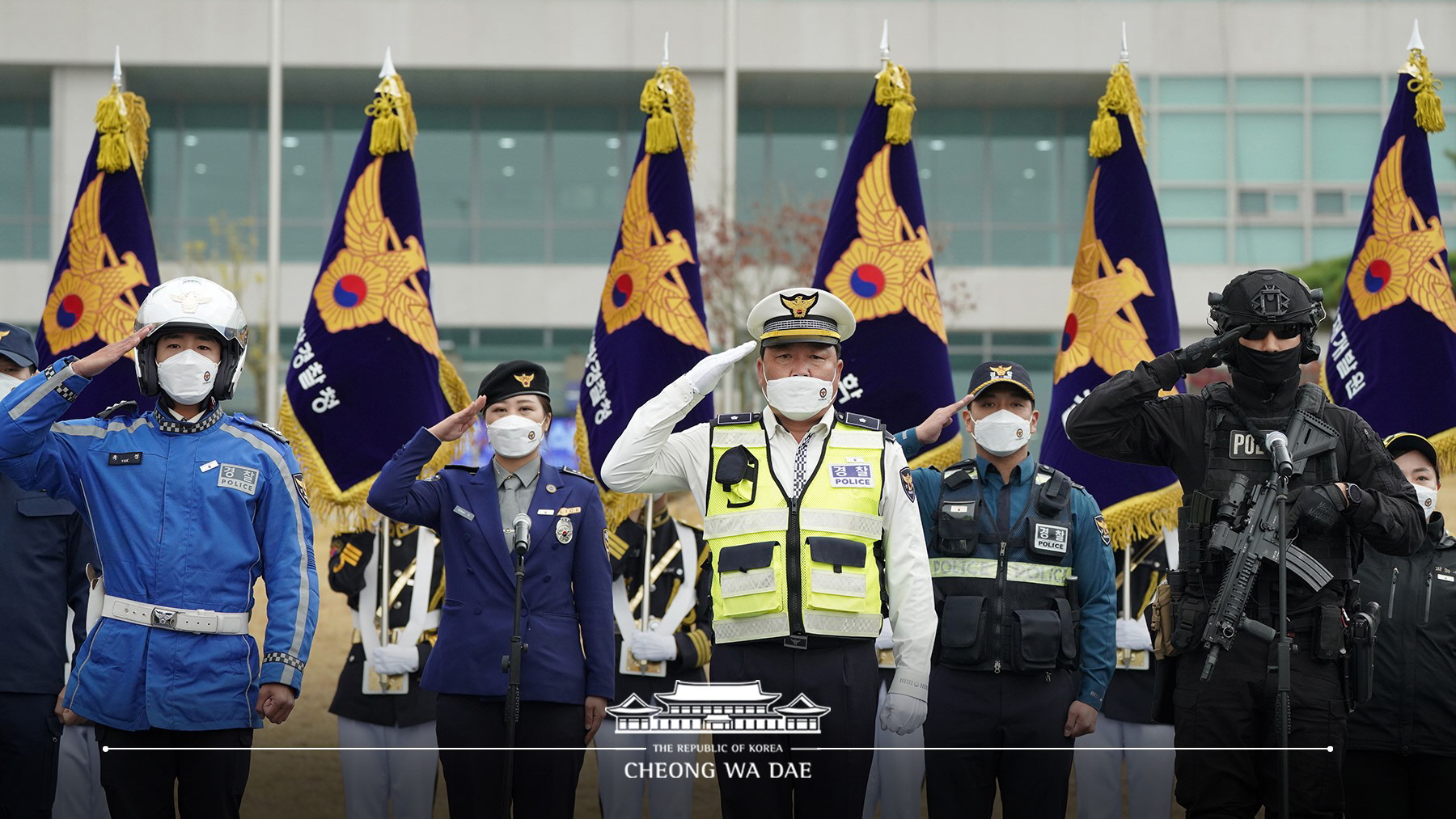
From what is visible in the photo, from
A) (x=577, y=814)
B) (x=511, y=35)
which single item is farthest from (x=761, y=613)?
(x=511, y=35)

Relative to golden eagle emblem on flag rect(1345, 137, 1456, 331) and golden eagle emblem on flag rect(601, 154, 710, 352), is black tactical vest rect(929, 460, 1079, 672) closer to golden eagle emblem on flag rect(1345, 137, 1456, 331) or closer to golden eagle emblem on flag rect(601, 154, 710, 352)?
golden eagle emblem on flag rect(601, 154, 710, 352)

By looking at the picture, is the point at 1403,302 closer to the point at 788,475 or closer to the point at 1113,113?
the point at 1113,113

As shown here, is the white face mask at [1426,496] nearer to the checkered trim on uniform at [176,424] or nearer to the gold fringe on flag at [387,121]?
the checkered trim on uniform at [176,424]

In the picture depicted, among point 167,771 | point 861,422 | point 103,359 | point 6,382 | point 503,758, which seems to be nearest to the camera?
point 103,359

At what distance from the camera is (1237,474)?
478 centimetres

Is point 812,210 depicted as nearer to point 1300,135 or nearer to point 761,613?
point 1300,135

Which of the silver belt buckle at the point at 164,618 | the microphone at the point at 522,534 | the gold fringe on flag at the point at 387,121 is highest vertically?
the gold fringe on flag at the point at 387,121

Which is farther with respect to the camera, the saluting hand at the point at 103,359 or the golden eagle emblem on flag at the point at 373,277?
the golden eagle emblem on flag at the point at 373,277

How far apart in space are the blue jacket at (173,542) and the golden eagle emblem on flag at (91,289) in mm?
3558

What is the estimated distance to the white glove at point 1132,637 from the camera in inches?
276

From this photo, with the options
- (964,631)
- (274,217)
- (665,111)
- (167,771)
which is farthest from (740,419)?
(274,217)

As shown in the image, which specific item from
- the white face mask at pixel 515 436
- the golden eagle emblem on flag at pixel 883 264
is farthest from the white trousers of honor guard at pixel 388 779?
the golden eagle emblem on flag at pixel 883 264

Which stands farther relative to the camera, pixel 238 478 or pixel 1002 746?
pixel 1002 746

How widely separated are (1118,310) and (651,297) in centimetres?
247
